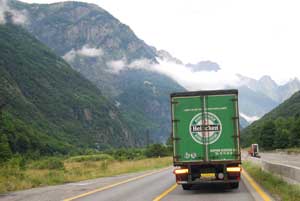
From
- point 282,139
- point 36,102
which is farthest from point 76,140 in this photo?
point 282,139

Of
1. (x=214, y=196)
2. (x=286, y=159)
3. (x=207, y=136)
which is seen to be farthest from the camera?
(x=286, y=159)

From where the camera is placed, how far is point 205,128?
16.7 meters

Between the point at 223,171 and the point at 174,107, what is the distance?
287cm

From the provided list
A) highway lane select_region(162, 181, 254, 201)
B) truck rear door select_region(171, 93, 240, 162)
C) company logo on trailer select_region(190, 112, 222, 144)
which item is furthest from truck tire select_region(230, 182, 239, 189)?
company logo on trailer select_region(190, 112, 222, 144)

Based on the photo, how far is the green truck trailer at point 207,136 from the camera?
649 inches

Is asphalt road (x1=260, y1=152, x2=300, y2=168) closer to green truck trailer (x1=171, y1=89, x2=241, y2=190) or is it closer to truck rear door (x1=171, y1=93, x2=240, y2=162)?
green truck trailer (x1=171, y1=89, x2=241, y2=190)

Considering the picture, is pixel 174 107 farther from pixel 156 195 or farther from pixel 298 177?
pixel 298 177

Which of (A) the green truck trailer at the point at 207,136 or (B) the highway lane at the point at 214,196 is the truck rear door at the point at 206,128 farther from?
(B) the highway lane at the point at 214,196

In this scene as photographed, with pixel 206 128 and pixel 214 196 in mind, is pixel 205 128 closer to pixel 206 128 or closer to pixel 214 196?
pixel 206 128

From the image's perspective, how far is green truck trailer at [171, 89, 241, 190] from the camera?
1648cm

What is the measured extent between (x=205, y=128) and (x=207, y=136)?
0.29m

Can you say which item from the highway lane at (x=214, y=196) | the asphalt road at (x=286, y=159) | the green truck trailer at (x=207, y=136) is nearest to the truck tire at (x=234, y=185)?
the highway lane at (x=214, y=196)

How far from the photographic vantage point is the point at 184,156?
16766 mm

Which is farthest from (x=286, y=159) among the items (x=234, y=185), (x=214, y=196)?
(x=214, y=196)
